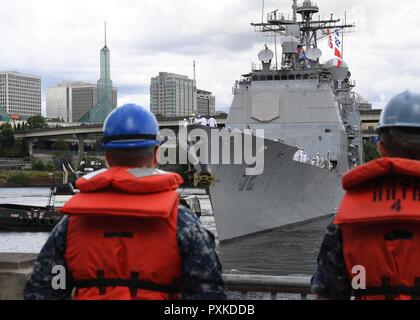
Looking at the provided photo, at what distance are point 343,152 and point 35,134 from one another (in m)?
60.2

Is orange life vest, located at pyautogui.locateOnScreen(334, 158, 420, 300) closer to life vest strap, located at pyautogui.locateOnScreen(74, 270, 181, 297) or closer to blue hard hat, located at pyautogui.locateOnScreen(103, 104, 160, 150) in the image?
life vest strap, located at pyautogui.locateOnScreen(74, 270, 181, 297)

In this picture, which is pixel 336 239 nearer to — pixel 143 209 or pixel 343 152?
pixel 143 209

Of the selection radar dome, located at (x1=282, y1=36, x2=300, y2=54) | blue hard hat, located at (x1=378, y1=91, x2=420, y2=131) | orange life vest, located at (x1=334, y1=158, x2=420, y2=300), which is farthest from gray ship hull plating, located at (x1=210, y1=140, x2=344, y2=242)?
orange life vest, located at (x1=334, y1=158, x2=420, y2=300)

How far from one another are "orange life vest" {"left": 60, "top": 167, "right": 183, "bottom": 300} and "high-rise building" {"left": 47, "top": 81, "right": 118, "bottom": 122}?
181265 mm

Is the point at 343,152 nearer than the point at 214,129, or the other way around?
the point at 214,129

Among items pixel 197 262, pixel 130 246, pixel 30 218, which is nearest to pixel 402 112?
pixel 197 262

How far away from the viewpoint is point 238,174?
690 inches

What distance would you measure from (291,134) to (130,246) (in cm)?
2478

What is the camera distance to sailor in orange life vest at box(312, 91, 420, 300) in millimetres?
2320

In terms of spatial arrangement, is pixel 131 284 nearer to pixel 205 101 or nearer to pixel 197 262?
pixel 197 262

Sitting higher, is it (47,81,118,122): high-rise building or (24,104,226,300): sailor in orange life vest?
(47,81,118,122): high-rise building

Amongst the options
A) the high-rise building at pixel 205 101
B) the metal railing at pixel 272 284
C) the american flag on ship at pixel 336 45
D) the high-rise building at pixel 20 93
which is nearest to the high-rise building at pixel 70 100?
the high-rise building at pixel 20 93

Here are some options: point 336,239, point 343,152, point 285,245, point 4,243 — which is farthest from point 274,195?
point 336,239

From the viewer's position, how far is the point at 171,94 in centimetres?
7694
